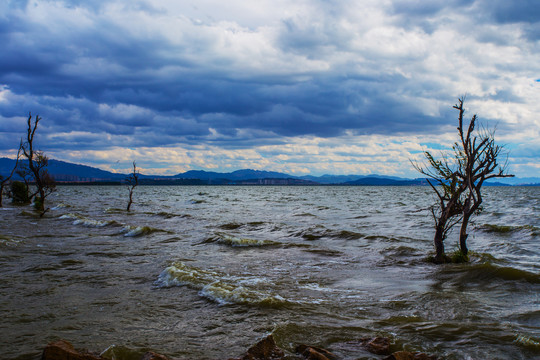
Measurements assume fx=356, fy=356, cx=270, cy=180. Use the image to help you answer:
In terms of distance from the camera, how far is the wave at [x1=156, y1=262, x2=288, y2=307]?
9453 millimetres

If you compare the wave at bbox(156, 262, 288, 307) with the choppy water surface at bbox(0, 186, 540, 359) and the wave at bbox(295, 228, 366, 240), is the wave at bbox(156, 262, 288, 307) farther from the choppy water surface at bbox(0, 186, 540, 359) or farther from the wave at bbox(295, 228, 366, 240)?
the wave at bbox(295, 228, 366, 240)

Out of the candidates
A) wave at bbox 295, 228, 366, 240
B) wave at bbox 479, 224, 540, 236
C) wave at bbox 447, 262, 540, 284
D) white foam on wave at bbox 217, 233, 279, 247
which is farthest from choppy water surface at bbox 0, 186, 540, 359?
wave at bbox 479, 224, 540, 236

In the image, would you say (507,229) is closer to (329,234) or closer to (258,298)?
(329,234)

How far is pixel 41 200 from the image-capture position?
117ft

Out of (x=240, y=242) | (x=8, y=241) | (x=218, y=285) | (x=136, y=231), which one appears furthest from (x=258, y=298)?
(x=136, y=231)

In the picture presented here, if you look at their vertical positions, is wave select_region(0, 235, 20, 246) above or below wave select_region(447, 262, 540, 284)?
below

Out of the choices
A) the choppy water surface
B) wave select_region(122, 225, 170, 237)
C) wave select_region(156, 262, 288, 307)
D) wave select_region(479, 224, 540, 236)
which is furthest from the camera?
wave select_region(122, 225, 170, 237)

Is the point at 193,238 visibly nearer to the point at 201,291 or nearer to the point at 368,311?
the point at 201,291

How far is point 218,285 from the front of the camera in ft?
35.7

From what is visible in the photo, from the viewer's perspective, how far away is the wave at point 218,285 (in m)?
9.45

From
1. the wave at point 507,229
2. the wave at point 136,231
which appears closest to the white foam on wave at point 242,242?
the wave at point 136,231

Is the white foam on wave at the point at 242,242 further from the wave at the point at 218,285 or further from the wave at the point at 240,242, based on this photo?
the wave at the point at 218,285

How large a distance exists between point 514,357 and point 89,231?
24.9 m

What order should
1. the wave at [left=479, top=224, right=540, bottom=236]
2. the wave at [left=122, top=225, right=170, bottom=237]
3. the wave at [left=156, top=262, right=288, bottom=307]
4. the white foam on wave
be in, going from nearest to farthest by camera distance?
the wave at [left=156, top=262, right=288, bottom=307] → the white foam on wave → the wave at [left=479, top=224, right=540, bottom=236] → the wave at [left=122, top=225, right=170, bottom=237]
